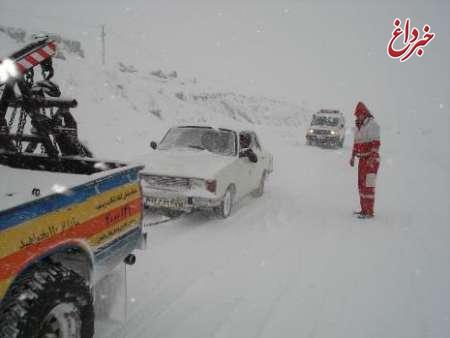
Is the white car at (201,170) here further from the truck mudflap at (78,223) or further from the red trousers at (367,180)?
the truck mudflap at (78,223)

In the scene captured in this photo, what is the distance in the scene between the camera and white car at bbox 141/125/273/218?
21.8 feet

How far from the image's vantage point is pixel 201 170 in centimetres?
682

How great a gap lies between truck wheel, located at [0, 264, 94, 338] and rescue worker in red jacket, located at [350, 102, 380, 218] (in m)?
5.98

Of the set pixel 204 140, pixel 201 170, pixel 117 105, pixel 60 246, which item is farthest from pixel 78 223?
pixel 117 105

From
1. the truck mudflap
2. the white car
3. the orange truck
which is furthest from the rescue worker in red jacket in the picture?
the orange truck

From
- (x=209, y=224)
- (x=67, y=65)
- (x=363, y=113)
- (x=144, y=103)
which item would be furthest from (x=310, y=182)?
(x=67, y=65)

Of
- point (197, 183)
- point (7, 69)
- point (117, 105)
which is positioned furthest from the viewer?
point (117, 105)

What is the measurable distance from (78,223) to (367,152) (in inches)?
241

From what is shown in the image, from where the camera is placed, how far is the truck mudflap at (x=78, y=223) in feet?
7.11

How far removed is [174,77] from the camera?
49.8 metres

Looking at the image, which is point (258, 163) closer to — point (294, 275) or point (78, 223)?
point (294, 275)

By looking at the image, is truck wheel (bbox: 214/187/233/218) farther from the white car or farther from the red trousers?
the red trousers

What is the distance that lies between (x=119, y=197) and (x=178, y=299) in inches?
60.1

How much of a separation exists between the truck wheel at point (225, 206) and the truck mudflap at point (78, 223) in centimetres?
329
